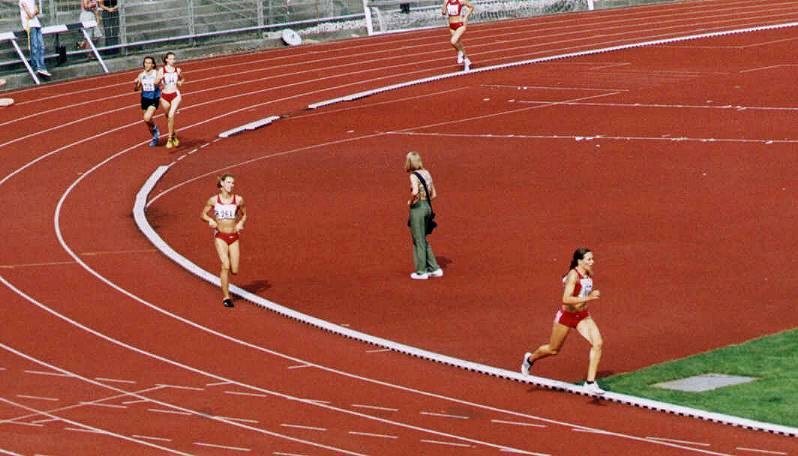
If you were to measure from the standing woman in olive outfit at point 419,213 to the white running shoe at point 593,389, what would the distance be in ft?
19.4

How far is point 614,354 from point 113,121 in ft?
63.4

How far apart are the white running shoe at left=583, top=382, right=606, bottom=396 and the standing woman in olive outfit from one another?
591 cm

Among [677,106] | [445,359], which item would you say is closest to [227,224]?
[445,359]

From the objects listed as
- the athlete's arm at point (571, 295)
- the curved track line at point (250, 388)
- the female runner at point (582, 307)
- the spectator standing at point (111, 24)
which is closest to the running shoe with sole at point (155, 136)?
the spectator standing at point (111, 24)

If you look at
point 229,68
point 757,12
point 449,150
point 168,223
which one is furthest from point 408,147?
point 757,12

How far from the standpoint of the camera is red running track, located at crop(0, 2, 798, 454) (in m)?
17.3

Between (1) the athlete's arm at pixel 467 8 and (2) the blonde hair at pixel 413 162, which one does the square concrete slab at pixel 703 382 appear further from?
(1) the athlete's arm at pixel 467 8

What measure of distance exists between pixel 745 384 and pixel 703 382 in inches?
16.9

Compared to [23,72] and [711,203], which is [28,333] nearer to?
[711,203]

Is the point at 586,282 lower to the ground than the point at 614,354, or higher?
higher

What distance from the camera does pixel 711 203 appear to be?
27750mm

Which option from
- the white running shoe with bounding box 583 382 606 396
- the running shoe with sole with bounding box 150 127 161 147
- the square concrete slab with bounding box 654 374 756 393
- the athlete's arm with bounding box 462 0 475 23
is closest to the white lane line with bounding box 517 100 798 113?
the athlete's arm with bounding box 462 0 475 23

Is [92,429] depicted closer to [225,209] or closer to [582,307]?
[582,307]

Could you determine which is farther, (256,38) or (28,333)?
(256,38)
